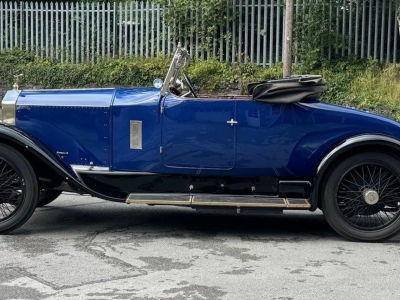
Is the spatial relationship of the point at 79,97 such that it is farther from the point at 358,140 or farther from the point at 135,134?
the point at 358,140

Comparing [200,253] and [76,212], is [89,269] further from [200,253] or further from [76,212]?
[76,212]

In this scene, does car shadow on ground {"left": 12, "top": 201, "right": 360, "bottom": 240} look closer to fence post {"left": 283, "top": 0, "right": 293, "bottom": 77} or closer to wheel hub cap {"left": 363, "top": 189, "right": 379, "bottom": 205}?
wheel hub cap {"left": 363, "top": 189, "right": 379, "bottom": 205}

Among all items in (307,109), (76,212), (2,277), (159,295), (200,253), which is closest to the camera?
(159,295)

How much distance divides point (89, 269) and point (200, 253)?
1.02 meters

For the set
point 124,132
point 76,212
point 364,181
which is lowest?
point 76,212

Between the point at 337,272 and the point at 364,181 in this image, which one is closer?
the point at 337,272

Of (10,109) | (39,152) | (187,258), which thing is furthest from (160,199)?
(10,109)

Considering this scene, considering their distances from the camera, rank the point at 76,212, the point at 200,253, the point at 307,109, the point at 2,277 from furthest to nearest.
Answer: the point at 76,212
the point at 307,109
the point at 200,253
the point at 2,277

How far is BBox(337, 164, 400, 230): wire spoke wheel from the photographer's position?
657 cm

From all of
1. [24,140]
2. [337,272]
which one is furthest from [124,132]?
[337,272]

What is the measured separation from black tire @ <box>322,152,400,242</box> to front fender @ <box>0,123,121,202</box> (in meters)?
2.01

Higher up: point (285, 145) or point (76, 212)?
point (285, 145)

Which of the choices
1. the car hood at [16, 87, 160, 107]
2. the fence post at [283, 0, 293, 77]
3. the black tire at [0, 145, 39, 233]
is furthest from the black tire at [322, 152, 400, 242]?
the fence post at [283, 0, 293, 77]

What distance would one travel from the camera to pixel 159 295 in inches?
196
